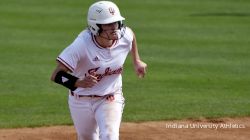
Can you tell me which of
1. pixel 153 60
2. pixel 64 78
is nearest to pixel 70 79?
pixel 64 78

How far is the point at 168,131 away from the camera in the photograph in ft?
29.2

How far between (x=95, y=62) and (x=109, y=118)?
0.58m

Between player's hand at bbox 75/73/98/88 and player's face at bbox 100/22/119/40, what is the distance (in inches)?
17.7

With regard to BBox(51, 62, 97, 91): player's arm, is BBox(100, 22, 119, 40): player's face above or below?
above

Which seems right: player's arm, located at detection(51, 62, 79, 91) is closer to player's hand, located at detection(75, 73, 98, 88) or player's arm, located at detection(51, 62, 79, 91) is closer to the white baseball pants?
player's hand, located at detection(75, 73, 98, 88)

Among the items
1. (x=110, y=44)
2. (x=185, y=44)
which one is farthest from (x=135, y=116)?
(x=185, y=44)

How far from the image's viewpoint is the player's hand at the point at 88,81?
6.14 metres

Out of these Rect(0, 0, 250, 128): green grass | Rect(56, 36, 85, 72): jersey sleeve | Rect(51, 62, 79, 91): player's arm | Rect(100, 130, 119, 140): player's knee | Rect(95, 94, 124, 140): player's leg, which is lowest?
Rect(0, 0, 250, 128): green grass

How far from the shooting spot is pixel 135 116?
31.7ft

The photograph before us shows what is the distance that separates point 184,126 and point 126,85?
2.51 m

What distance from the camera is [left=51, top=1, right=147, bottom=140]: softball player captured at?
21.0 feet

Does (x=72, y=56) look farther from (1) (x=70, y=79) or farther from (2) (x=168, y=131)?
(2) (x=168, y=131)

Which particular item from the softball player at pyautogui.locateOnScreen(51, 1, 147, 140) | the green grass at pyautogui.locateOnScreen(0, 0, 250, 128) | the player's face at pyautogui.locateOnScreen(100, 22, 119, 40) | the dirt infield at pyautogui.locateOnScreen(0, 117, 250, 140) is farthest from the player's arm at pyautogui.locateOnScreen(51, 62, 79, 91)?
the green grass at pyautogui.locateOnScreen(0, 0, 250, 128)

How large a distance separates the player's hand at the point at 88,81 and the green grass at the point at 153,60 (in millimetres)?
3149
